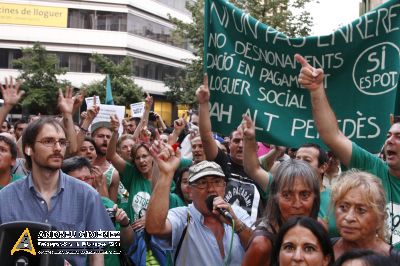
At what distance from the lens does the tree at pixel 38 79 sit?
3312cm

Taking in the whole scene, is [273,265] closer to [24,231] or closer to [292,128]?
[24,231]

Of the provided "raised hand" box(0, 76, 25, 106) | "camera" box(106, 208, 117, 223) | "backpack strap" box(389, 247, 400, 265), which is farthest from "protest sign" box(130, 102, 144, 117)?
"backpack strap" box(389, 247, 400, 265)

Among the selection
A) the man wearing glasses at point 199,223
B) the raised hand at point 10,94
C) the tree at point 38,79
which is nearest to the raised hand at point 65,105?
the raised hand at point 10,94

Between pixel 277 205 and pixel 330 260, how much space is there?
0.56 metres

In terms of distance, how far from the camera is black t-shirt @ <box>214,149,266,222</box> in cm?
514

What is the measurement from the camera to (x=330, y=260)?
296 cm

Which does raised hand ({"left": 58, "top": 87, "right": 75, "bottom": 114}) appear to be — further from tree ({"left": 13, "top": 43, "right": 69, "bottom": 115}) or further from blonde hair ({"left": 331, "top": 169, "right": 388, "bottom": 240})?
tree ({"left": 13, "top": 43, "right": 69, "bottom": 115})

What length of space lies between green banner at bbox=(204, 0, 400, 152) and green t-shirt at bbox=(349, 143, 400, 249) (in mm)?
694

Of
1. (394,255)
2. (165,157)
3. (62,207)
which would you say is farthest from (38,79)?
(394,255)

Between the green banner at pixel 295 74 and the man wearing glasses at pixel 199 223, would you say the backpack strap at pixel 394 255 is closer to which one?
the man wearing glasses at pixel 199 223

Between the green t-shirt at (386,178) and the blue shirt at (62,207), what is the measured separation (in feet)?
5.66

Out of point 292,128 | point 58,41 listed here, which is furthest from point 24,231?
point 58,41

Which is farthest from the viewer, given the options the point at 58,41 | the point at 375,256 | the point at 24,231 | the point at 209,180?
the point at 58,41

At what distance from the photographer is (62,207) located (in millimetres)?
3553
